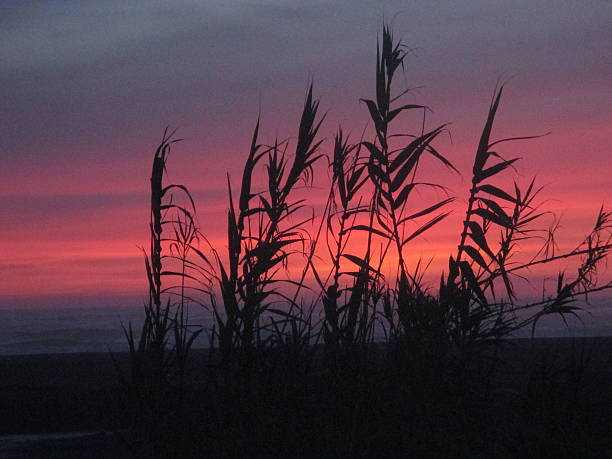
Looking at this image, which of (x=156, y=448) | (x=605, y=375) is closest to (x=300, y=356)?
(x=156, y=448)

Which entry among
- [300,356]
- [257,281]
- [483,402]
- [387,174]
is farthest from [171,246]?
[483,402]

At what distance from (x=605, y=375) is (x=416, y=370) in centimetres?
205

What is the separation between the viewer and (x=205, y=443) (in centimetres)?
439

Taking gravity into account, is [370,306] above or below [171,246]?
below

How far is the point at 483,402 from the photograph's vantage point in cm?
466

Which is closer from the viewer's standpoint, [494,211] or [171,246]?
[171,246]

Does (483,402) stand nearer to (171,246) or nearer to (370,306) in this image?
(370,306)

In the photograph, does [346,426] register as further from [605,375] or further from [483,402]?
[605,375]

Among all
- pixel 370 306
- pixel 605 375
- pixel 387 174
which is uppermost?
pixel 387 174

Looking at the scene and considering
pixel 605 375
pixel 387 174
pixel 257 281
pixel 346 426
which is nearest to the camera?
pixel 346 426

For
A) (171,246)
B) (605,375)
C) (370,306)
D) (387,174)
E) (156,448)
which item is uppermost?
(387,174)

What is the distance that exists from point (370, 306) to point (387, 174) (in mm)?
983

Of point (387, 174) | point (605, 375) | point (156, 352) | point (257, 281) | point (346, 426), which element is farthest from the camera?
point (605, 375)

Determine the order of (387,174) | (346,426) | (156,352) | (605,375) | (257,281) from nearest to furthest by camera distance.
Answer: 1. (346,426)
2. (156,352)
3. (257,281)
4. (387,174)
5. (605,375)
